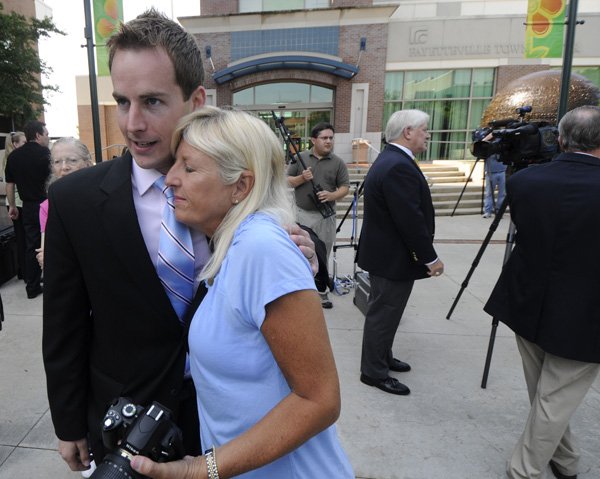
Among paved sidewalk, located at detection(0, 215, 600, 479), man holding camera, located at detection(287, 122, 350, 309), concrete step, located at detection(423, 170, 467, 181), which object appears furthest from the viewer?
concrete step, located at detection(423, 170, 467, 181)

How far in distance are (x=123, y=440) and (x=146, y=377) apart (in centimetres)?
34

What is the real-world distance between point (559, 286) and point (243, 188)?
1.85m

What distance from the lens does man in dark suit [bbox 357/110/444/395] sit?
2932 mm

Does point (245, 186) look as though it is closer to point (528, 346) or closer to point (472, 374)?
point (528, 346)

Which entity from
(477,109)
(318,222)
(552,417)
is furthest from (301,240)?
(477,109)

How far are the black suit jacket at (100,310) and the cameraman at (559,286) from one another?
6.14 ft

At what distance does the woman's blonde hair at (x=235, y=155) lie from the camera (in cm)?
107

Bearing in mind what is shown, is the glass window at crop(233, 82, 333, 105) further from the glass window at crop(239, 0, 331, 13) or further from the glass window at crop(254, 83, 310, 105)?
the glass window at crop(239, 0, 331, 13)

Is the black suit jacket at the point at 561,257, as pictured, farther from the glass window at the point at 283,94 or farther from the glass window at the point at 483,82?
the glass window at the point at 483,82

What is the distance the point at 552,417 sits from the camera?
7.13 ft

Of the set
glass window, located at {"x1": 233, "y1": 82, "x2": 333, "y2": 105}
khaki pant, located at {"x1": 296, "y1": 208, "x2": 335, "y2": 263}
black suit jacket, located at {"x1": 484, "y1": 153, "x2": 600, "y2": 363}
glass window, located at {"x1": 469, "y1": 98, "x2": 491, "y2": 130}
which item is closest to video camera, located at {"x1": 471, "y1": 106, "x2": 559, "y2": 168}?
black suit jacket, located at {"x1": 484, "y1": 153, "x2": 600, "y2": 363}

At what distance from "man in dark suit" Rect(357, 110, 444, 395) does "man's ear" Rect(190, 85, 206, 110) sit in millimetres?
1849

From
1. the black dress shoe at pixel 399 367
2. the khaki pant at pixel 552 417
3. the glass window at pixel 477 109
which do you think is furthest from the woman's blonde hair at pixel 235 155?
the glass window at pixel 477 109

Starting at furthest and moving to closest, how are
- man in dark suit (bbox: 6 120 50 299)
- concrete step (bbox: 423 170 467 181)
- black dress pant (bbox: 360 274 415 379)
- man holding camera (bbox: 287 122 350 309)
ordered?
concrete step (bbox: 423 170 467 181)
man in dark suit (bbox: 6 120 50 299)
man holding camera (bbox: 287 122 350 309)
black dress pant (bbox: 360 274 415 379)
